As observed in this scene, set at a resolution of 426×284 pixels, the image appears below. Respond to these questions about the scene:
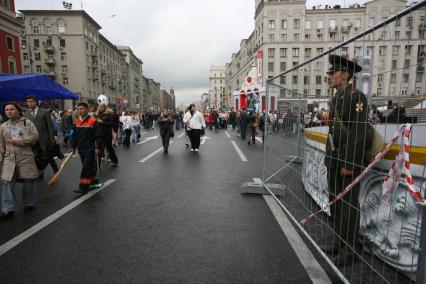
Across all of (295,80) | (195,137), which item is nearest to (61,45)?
(195,137)

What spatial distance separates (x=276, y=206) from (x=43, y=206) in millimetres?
3867

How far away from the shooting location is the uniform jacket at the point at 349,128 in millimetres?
2494

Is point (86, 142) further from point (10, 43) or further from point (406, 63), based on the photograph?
point (10, 43)

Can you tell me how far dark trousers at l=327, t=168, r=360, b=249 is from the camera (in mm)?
2783

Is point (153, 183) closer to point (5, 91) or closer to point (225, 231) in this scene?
point (225, 231)

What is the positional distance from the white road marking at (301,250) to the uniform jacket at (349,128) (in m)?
0.98

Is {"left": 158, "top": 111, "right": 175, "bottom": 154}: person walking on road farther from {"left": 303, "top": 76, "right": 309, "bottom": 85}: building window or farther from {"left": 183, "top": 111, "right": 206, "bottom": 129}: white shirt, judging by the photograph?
{"left": 303, "top": 76, "right": 309, "bottom": 85}: building window

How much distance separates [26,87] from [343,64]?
10.1 metres

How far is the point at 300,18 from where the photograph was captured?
63.2m

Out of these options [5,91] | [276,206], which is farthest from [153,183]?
[5,91]

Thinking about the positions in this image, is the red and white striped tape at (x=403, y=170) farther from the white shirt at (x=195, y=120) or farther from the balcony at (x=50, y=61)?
the balcony at (x=50, y=61)

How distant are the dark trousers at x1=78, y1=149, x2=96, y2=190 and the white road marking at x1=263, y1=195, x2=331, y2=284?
3.56 m

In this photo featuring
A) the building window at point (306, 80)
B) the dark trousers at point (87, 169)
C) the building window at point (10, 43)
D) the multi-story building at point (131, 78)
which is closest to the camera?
the building window at point (306, 80)

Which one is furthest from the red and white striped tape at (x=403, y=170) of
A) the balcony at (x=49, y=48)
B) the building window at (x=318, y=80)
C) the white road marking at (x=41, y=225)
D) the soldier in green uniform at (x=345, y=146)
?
the balcony at (x=49, y=48)
